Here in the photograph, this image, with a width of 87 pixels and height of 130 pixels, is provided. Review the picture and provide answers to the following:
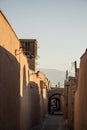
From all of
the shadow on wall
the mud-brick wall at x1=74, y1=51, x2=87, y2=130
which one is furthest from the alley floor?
the shadow on wall

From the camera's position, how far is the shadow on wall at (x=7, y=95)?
44.1 feet

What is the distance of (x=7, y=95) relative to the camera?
14773 mm

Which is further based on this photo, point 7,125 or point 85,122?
point 85,122

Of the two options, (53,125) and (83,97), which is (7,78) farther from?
(53,125)

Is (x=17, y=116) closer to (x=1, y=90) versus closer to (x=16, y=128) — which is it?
(x=16, y=128)

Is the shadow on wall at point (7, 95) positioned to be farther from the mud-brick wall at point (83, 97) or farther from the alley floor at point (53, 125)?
the alley floor at point (53, 125)

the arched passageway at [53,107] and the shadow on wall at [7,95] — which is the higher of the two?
the shadow on wall at [7,95]

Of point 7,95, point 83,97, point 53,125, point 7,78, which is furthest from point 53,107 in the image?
point 7,78

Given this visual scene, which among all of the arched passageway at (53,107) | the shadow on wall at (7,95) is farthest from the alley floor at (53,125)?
the arched passageway at (53,107)

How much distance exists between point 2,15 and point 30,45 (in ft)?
102

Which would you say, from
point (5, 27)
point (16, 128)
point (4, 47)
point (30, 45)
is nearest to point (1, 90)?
point (4, 47)

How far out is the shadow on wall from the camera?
13427mm

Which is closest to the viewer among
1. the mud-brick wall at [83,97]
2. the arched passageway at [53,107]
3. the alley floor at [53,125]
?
the mud-brick wall at [83,97]

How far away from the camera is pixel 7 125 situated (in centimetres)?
1483
